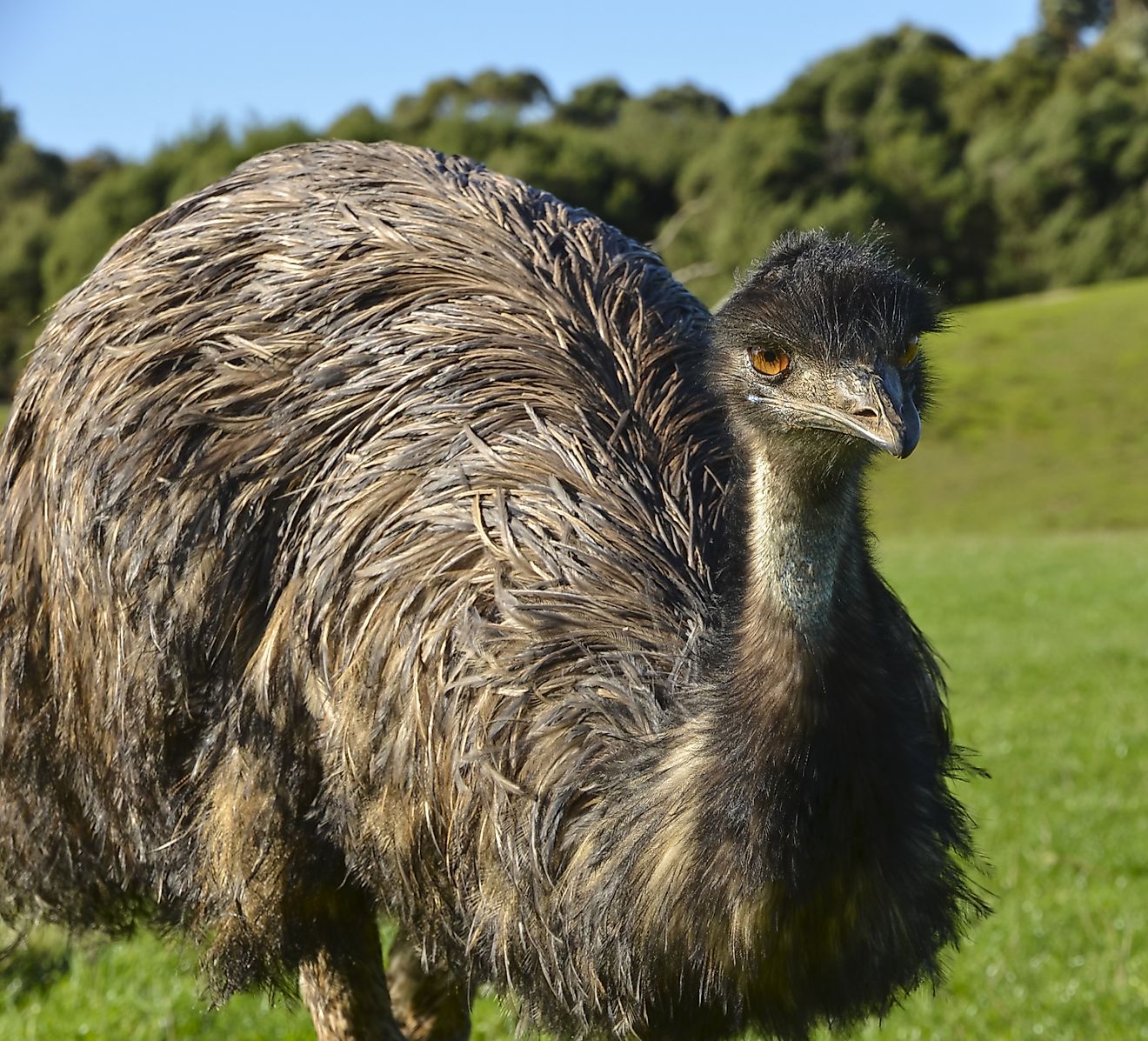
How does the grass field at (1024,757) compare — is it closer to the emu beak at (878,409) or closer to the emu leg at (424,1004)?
the emu leg at (424,1004)

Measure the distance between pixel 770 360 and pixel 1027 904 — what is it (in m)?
3.93

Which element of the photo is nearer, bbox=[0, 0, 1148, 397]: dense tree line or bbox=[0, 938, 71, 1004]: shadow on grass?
bbox=[0, 938, 71, 1004]: shadow on grass

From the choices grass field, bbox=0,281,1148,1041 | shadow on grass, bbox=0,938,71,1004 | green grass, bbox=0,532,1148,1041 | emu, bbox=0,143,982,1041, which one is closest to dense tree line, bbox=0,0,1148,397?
grass field, bbox=0,281,1148,1041

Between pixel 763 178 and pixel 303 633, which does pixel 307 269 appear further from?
pixel 763 178

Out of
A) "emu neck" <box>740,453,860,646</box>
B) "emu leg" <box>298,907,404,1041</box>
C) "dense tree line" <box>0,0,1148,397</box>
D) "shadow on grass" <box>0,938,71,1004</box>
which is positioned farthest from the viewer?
"dense tree line" <box>0,0,1148,397</box>

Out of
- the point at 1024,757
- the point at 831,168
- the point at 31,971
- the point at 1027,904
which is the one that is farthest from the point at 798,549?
the point at 831,168

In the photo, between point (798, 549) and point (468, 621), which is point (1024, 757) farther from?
point (798, 549)

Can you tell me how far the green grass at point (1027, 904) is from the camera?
15.8 feet

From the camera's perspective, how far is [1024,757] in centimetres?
928

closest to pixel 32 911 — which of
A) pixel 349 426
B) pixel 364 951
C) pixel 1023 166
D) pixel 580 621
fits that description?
pixel 364 951

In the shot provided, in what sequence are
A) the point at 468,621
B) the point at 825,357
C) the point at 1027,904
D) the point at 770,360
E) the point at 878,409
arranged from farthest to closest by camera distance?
the point at 1027,904, the point at 468,621, the point at 770,360, the point at 825,357, the point at 878,409

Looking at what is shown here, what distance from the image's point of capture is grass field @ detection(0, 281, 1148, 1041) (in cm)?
488

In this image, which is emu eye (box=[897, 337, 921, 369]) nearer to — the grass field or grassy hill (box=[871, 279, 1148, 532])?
the grass field

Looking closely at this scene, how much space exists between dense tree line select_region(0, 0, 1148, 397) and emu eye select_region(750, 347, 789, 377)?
103ft
